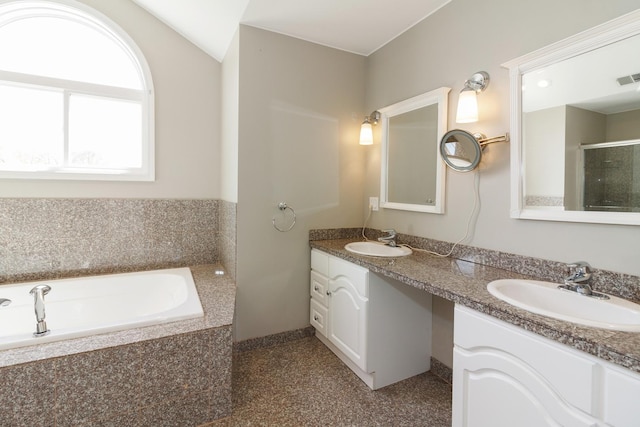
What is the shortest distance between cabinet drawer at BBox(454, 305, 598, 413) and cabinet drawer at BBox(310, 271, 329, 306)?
1.18 meters

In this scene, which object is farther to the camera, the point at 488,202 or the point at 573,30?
the point at 488,202

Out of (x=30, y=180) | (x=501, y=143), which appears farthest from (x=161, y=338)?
(x=501, y=143)

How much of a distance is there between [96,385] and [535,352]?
1.74 m

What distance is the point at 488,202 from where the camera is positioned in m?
1.70

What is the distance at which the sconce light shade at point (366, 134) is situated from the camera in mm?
2512

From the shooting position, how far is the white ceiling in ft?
6.52

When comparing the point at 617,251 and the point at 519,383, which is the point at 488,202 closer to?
the point at 617,251

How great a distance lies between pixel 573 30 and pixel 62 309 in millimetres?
3375

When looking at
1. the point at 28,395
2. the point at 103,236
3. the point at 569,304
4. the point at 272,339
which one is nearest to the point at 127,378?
the point at 28,395

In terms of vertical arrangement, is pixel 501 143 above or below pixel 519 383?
above

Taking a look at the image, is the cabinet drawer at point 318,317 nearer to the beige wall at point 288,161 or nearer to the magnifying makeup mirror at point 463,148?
the beige wall at point 288,161

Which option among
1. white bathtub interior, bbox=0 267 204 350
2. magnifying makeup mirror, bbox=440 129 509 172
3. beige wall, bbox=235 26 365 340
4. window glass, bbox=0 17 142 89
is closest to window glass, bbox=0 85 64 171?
window glass, bbox=0 17 142 89

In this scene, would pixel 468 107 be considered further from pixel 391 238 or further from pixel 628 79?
pixel 391 238

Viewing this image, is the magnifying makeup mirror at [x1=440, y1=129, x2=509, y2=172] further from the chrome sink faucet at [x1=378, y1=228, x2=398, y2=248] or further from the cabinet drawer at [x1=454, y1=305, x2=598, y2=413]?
the cabinet drawer at [x1=454, y1=305, x2=598, y2=413]
